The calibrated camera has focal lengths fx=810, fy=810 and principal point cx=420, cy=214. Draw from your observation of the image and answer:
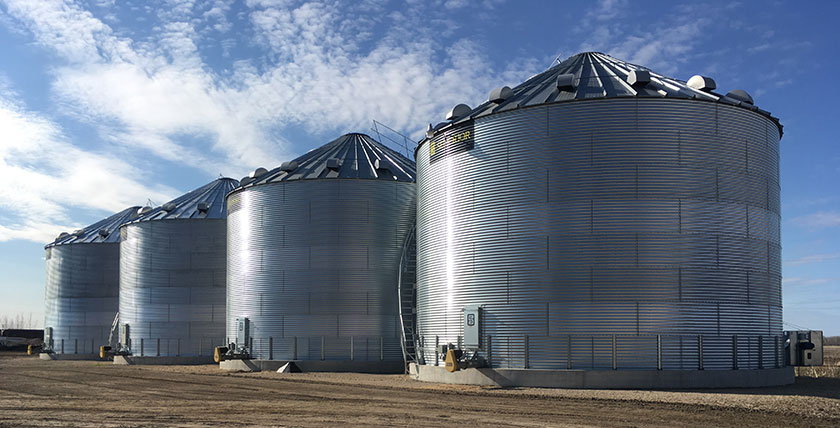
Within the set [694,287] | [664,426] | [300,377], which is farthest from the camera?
A: [300,377]

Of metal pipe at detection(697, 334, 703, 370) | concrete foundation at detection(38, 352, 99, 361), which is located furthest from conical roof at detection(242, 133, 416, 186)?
concrete foundation at detection(38, 352, 99, 361)

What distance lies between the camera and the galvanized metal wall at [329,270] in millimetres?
47000

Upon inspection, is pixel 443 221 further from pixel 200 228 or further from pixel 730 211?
pixel 200 228

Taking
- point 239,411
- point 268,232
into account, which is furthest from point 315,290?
point 239,411

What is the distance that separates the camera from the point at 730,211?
33500 millimetres

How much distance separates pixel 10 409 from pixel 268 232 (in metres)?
22.8

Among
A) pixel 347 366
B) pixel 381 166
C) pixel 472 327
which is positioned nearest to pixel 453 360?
pixel 472 327

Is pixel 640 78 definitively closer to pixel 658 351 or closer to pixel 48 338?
pixel 658 351

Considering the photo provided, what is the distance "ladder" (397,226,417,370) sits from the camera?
147 ft

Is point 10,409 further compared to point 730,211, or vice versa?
point 730,211

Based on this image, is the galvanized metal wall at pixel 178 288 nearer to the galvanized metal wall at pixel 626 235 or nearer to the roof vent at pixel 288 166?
the roof vent at pixel 288 166

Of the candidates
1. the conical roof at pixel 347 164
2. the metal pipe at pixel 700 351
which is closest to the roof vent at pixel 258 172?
the conical roof at pixel 347 164

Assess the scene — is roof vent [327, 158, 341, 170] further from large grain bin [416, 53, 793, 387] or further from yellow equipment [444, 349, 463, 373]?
yellow equipment [444, 349, 463, 373]

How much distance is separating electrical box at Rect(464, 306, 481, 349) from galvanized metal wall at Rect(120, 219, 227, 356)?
96.1ft
